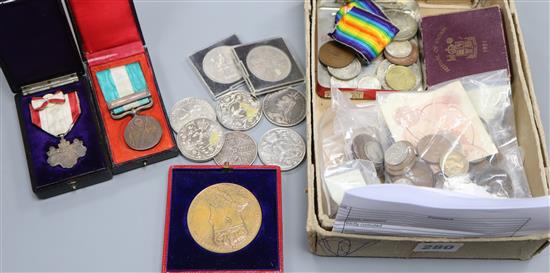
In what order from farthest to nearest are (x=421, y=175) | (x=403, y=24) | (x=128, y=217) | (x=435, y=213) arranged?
(x=403, y=24)
(x=128, y=217)
(x=421, y=175)
(x=435, y=213)

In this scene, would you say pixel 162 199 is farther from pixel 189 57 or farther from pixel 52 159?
pixel 189 57

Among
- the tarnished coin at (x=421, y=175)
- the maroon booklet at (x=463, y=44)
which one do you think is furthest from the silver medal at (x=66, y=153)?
the maroon booklet at (x=463, y=44)

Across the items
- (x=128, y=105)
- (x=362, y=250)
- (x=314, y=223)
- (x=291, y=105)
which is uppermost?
(x=128, y=105)

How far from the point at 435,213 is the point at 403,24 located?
0.79 m

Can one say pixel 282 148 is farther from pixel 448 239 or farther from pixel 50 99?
pixel 50 99

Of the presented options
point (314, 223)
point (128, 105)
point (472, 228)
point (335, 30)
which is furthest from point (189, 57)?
point (472, 228)

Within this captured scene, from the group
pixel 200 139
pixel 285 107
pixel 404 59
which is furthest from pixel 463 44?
pixel 200 139

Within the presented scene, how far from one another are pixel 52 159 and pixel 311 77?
778mm

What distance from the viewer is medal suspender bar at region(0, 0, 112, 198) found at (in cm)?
161

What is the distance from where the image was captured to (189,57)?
1.88 metres

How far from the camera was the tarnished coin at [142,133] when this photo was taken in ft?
5.46

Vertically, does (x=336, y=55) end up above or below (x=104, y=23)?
below

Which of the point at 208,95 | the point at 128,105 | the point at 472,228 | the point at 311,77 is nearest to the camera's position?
the point at 472,228

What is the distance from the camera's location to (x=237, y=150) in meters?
1.71
